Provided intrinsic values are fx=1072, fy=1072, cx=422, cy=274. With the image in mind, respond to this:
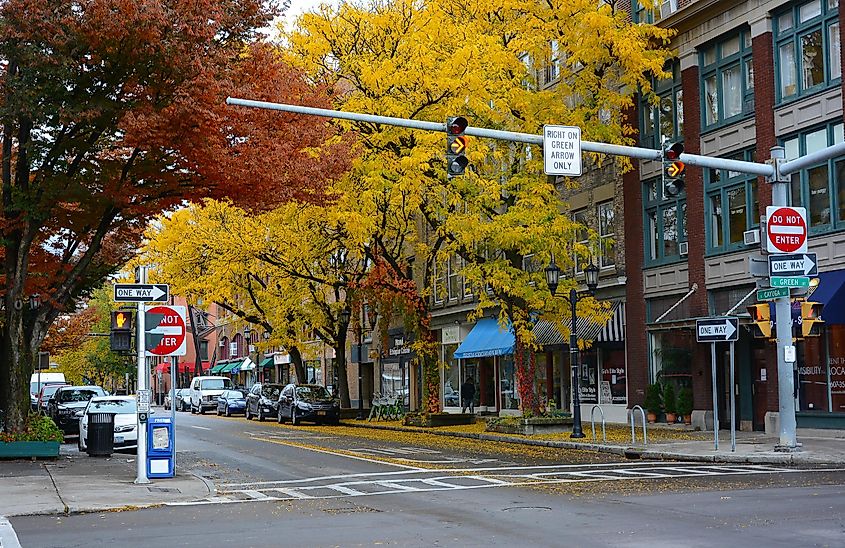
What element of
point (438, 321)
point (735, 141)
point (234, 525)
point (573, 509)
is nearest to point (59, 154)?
point (234, 525)

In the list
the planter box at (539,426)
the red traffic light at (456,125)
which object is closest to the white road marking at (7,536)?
the red traffic light at (456,125)

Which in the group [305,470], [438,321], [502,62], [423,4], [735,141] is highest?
[423,4]

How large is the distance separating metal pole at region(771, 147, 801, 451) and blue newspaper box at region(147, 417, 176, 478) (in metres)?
12.4

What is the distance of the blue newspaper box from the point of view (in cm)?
2009

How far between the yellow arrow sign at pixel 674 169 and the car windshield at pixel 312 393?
28.6m

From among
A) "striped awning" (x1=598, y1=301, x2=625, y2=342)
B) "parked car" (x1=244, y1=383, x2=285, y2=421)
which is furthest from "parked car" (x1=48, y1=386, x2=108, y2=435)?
"striped awning" (x1=598, y1=301, x2=625, y2=342)

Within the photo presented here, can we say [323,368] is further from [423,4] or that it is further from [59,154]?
[59,154]

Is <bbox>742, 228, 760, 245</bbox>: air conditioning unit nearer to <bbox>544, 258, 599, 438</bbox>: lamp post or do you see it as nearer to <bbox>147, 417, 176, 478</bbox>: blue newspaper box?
<bbox>544, 258, 599, 438</bbox>: lamp post

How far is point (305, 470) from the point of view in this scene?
72.7 ft

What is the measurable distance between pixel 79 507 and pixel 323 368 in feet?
171

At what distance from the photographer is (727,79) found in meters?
31.3

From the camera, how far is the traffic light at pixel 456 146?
18156mm

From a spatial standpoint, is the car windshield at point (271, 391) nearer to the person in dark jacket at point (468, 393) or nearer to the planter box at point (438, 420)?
the person in dark jacket at point (468, 393)

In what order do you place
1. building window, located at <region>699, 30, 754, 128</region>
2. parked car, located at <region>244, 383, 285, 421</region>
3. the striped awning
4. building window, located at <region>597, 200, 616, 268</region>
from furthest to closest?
parked car, located at <region>244, 383, 285, 421</region> → building window, located at <region>597, 200, 616, 268</region> → the striped awning → building window, located at <region>699, 30, 754, 128</region>
